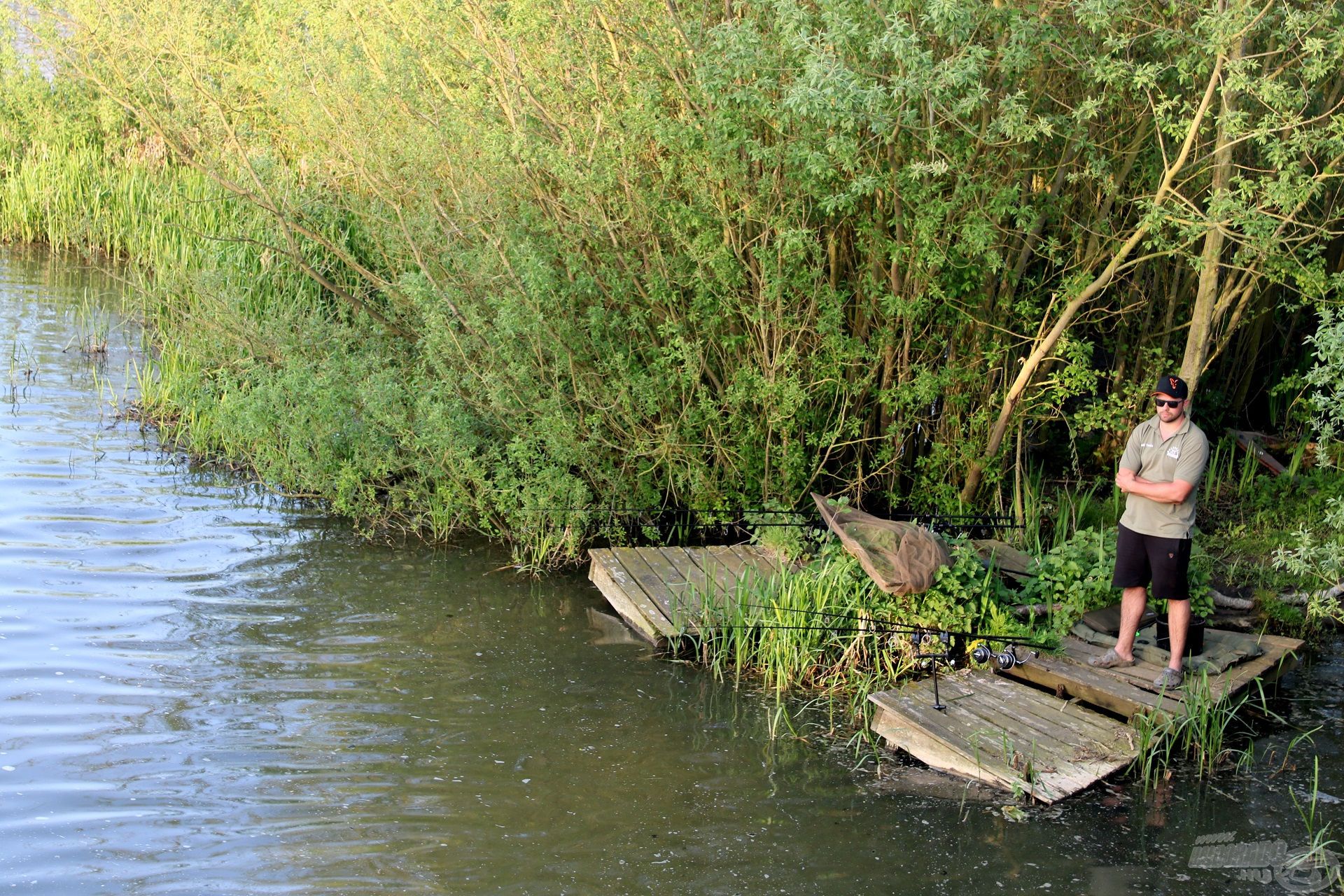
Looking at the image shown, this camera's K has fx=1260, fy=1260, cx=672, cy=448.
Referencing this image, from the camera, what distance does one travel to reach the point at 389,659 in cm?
701

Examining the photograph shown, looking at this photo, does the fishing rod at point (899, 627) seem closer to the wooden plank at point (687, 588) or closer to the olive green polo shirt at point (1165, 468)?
the wooden plank at point (687, 588)

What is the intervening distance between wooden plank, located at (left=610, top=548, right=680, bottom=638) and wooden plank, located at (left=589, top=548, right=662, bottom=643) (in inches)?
0.5

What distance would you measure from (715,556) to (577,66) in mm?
3472

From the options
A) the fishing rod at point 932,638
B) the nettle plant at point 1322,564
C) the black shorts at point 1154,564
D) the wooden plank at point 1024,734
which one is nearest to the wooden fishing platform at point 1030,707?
the wooden plank at point 1024,734

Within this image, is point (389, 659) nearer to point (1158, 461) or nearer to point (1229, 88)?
point (1158, 461)

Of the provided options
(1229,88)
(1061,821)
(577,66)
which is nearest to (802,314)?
(577,66)

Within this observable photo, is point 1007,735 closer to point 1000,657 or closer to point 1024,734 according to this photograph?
point 1024,734

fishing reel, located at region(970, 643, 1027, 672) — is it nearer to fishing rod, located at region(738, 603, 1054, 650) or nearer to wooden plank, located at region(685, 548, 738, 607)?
fishing rod, located at region(738, 603, 1054, 650)

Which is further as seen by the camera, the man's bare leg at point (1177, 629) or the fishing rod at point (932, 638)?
the fishing rod at point (932, 638)

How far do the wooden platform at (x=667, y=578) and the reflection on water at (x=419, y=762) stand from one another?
223mm

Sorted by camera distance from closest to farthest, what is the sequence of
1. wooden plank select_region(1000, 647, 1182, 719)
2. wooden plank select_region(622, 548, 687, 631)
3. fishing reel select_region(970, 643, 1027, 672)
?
wooden plank select_region(1000, 647, 1182, 719), fishing reel select_region(970, 643, 1027, 672), wooden plank select_region(622, 548, 687, 631)

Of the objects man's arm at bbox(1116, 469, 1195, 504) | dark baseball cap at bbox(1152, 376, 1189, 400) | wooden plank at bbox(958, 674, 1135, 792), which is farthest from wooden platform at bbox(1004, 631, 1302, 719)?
dark baseball cap at bbox(1152, 376, 1189, 400)

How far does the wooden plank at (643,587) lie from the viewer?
292 inches

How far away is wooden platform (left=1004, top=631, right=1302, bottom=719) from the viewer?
6.27 meters
